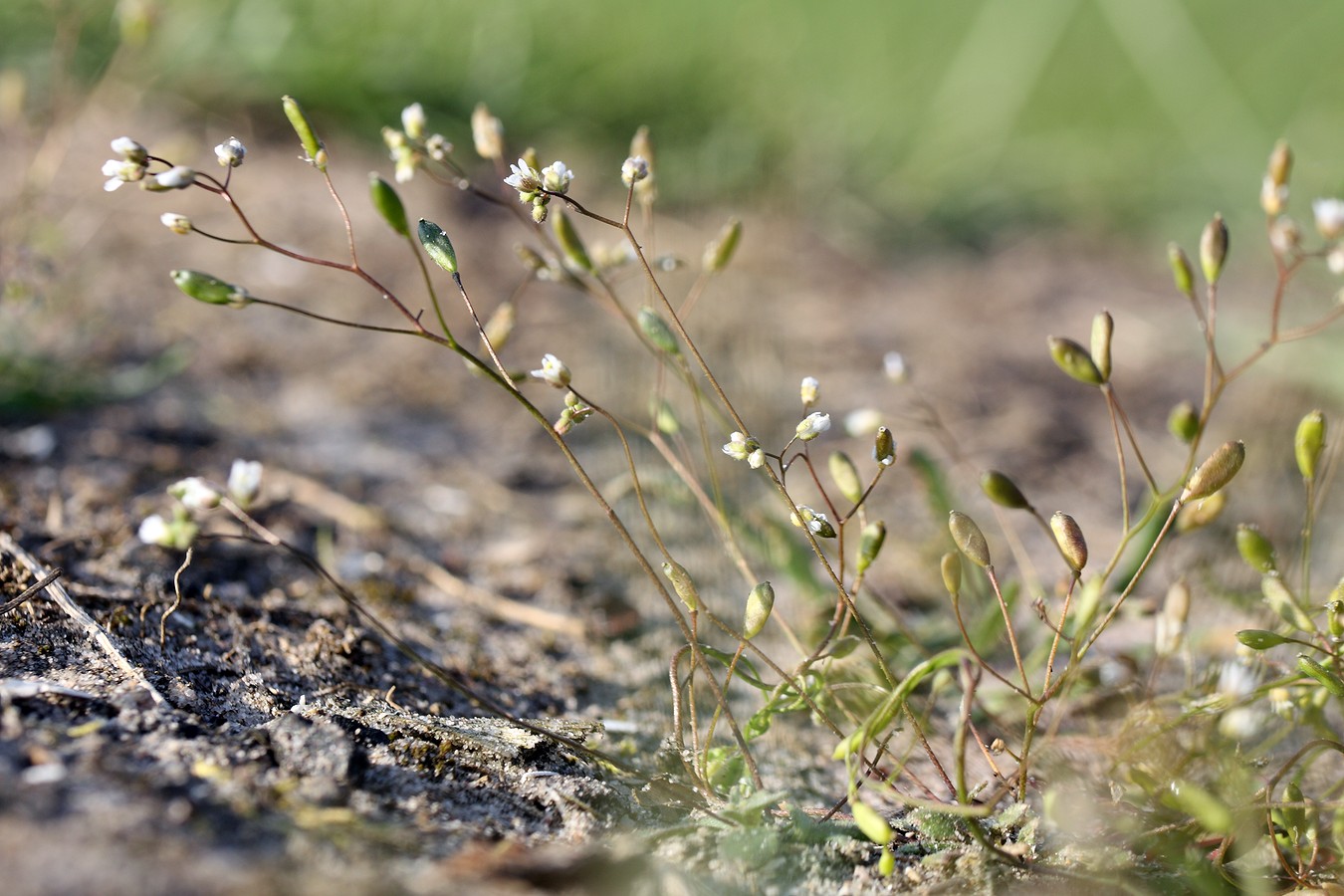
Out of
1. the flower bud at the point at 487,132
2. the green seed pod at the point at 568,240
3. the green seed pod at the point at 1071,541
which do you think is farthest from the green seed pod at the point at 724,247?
the green seed pod at the point at 1071,541

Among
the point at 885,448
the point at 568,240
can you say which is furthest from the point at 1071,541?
the point at 568,240

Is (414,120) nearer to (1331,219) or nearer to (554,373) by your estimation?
(554,373)

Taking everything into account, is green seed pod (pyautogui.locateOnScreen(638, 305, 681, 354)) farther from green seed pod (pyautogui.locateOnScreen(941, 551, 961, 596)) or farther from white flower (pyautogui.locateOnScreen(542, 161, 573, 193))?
green seed pod (pyautogui.locateOnScreen(941, 551, 961, 596))

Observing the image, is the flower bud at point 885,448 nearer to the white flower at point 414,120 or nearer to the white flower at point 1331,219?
the white flower at point 1331,219

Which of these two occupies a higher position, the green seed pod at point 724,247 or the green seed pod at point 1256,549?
the green seed pod at point 724,247

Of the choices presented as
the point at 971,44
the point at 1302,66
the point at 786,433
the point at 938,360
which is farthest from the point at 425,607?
the point at 1302,66
